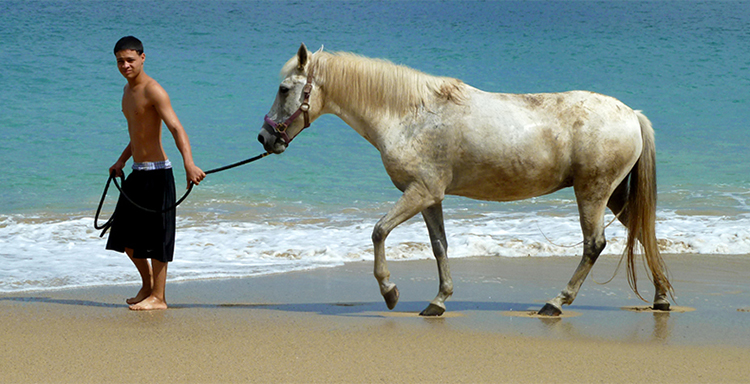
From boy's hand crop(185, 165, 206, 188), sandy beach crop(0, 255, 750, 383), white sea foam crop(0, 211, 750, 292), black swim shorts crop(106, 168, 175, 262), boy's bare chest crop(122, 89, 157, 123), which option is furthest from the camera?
white sea foam crop(0, 211, 750, 292)

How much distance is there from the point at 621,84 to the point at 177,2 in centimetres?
2036

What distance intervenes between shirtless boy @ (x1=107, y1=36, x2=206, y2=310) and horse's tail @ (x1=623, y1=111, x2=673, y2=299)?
2.72 meters

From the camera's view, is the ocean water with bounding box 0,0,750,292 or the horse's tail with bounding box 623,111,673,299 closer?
the horse's tail with bounding box 623,111,673,299

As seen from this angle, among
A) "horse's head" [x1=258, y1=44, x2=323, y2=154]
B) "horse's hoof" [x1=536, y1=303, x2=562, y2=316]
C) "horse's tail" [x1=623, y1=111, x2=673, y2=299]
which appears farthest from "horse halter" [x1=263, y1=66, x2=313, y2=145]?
Result: "horse's tail" [x1=623, y1=111, x2=673, y2=299]

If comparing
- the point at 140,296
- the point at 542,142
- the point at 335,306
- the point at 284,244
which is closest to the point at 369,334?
the point at 335,306

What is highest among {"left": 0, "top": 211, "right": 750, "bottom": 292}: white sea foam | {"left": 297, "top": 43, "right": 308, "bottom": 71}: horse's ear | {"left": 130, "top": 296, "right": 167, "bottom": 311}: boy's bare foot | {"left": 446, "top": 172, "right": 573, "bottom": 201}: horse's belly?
{"left": 297, "top": 43, "right": 308, "bottom": 71}: horse's ear

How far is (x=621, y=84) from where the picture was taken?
25750mm

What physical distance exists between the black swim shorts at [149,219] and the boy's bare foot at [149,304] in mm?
246

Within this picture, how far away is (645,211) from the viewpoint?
4520 millimetres

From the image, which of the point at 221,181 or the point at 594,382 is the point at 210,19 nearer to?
the point at 221,181

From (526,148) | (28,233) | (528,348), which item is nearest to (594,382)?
(528,348)

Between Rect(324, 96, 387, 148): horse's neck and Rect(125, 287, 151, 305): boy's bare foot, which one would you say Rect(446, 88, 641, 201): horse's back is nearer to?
Rect(324, 96, 387, 148): horse's neck

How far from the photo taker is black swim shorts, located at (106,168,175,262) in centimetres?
444

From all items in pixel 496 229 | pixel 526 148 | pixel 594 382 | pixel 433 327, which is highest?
pixel 526 148
